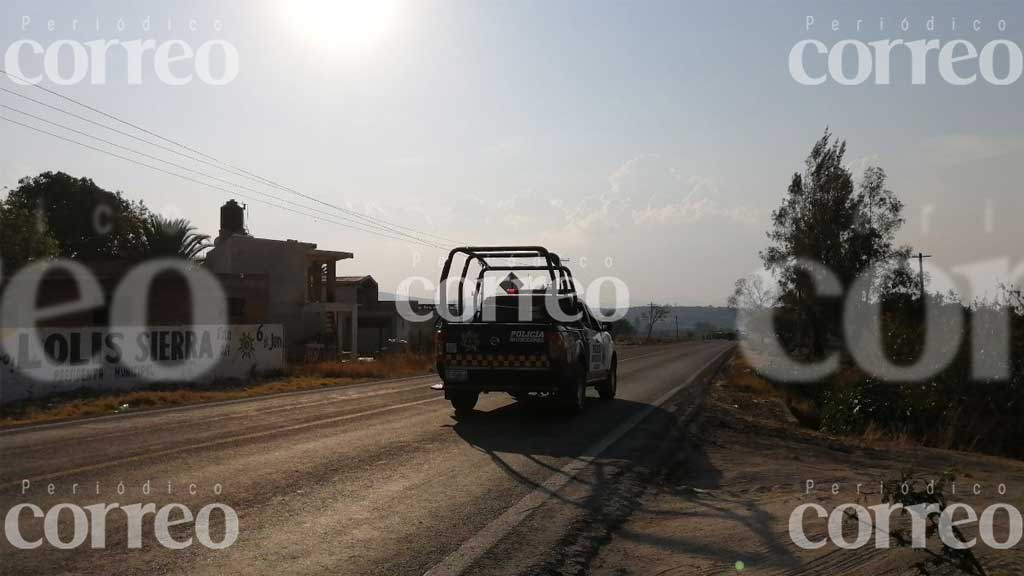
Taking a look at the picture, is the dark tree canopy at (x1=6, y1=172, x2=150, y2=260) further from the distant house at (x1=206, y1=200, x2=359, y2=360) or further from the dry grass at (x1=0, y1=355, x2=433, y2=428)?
the dry grass at (x1=0, y1=355, x2=433, y2=428)

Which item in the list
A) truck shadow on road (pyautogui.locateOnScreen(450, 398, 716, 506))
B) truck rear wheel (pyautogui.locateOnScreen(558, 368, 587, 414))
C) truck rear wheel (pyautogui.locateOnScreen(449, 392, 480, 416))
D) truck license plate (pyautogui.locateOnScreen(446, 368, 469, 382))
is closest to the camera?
truck shadow on road (pyautogui.locateOnScreen(450, 398, 716, 506))

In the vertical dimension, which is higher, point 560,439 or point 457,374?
point 457,374

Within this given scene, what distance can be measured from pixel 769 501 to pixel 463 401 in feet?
24.0

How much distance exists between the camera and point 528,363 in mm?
12992

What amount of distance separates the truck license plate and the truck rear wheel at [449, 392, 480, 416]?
620 mm

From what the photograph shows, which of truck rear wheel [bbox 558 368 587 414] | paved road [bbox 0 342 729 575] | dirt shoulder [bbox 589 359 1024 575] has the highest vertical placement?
truck rear wheel [bbox 558 368 587 414]

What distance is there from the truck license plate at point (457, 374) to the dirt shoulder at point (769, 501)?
143 inches

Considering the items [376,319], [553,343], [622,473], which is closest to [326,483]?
[622,473]

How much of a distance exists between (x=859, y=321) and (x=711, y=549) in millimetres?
27371

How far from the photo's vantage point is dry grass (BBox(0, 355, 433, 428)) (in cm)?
1684

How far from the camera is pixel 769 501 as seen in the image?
7496 mm

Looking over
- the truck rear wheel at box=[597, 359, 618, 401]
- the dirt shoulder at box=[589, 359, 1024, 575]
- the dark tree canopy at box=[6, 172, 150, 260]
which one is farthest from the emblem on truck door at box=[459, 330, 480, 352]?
the dark tree canopy at box=[6, 172, 150, 260]

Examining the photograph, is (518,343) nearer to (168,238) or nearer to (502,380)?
(502,380)

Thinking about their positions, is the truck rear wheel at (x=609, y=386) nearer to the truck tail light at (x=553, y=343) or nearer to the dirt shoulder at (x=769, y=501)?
the dirt shoulder at (x=769, y=501)
